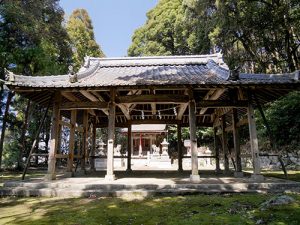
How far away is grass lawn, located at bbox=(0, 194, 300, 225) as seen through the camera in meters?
5.00

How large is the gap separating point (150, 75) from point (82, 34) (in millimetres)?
24255

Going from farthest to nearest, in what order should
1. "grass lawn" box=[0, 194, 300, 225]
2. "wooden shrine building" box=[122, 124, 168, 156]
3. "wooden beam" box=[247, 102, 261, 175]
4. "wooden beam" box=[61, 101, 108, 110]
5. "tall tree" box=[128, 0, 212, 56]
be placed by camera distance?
"wooden shrine building" box=[122, 124, 168, 156] → "tall tree" box=[128, 0, 212, 56] → "wooden beam" box=[61, 101, 108, 110] → "wooden beam" box=[247, 102, 261, 175] → "grass lawn" box=[0, 194, 300, 225]

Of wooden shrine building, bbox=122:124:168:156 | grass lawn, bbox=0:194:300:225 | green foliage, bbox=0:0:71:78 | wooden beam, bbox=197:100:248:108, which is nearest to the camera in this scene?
grass lawn, bbox=0:194:300:225

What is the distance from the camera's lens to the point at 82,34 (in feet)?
106

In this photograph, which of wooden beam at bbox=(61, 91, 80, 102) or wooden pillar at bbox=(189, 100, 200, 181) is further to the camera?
wooden beam at bbox=(61, 91, 80, 102)

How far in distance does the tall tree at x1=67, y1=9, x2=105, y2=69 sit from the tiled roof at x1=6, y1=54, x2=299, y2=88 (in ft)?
58.1

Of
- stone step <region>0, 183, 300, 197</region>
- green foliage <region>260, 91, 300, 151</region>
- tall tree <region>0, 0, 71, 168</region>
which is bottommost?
stone step <region>0, 183, 300, 197</region>

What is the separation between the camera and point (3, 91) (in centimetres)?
2089

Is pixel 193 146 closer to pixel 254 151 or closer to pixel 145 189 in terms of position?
pixel 254 151

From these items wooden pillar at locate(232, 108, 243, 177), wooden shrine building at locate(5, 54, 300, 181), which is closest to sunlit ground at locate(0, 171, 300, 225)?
wooden shrine building at locate(5, 54, 300, 181)

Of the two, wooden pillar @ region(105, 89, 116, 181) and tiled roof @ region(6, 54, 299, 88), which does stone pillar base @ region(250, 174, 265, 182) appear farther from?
wooden pillar @ region(105, 89, 116, 181)

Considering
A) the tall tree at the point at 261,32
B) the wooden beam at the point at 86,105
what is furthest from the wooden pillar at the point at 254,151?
the tall tree at the point at 261,32

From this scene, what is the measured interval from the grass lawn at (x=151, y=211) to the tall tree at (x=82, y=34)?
2480 centimetres

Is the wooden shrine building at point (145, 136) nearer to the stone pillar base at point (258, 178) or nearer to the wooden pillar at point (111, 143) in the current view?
the wooden pillar at point (111, 143)
